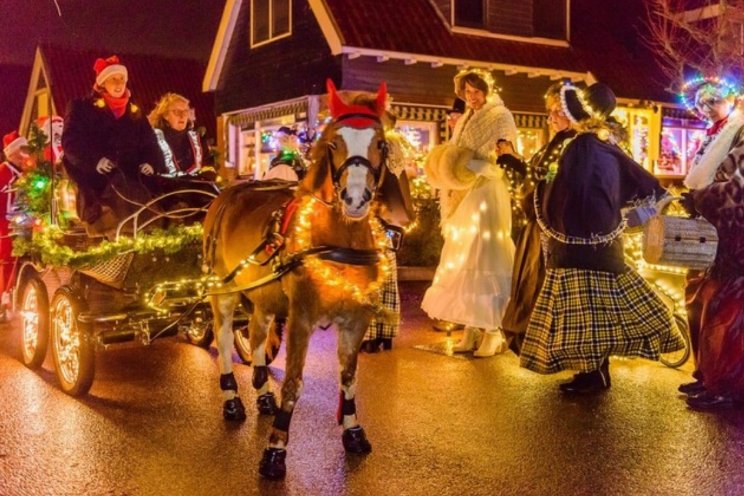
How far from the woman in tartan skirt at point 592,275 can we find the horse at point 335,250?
1648mm

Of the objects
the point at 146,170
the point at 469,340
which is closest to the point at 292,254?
the point at 146,170

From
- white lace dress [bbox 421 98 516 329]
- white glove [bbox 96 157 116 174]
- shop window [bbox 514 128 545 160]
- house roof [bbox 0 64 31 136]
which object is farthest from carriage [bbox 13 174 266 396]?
house roof [bbox 0 64 31 136]

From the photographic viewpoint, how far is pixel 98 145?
26.2ft

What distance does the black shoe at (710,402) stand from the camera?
6730mm

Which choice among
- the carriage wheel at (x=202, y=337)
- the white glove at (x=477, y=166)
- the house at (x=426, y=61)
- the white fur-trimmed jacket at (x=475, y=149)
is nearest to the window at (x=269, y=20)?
the house at (x=426, y=61)

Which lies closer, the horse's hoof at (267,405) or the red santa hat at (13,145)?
the horse's hoof at (267,405)

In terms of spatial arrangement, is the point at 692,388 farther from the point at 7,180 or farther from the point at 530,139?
the point at 530,139

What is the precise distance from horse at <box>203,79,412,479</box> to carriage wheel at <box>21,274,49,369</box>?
3.05m

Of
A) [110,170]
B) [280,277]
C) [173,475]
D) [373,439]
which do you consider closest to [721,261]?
[373,439]

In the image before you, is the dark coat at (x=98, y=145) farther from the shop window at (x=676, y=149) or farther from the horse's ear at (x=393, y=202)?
the shop window at (x=676, y=149)

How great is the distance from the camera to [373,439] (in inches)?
236

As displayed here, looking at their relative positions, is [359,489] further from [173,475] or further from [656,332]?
[656,332]

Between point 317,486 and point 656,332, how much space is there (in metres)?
3.28

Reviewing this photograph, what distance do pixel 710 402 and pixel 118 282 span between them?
193 inches
